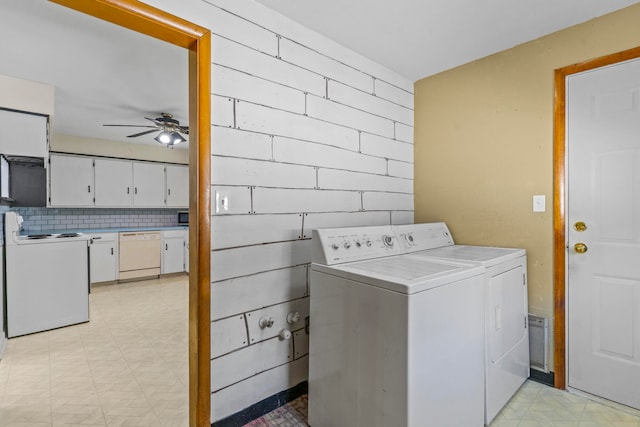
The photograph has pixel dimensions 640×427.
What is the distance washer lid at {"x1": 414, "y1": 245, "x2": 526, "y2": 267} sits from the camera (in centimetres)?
183

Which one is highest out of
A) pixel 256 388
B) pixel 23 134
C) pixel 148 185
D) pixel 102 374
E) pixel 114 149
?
pixel 114 149

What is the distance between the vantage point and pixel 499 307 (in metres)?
1.80

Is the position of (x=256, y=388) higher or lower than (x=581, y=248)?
lower

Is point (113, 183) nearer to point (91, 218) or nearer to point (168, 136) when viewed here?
point (91, 218)

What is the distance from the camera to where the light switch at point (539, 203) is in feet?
7.11

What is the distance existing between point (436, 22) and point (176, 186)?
210 inches

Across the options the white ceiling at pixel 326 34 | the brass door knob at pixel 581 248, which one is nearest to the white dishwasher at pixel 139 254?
the white ceiling at pixel 326 34

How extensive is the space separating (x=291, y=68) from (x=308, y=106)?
0.82ft

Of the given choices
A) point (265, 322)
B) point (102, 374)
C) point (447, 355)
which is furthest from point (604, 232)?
point (102, 374)

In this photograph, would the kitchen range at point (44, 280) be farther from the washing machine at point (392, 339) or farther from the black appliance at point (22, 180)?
the washing machine at point (392, 339)

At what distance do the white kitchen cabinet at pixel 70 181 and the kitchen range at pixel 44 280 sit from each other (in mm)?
1986

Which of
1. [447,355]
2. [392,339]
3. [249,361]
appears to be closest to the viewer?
[392,339]

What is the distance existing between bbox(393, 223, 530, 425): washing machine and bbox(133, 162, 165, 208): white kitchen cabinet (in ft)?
16.6

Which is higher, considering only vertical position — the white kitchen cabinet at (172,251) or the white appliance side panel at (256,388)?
the white kitchen cabinet at (172,251)
